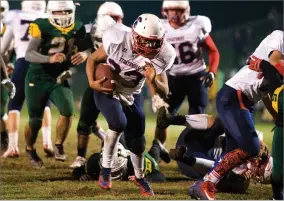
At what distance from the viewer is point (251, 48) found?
1583cm

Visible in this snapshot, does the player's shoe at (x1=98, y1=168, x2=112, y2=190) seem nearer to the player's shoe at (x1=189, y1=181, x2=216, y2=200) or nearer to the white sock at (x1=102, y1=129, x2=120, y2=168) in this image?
the white sock at (x1=102, y1=129, x2=120, y2=168)

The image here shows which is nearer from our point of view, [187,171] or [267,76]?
[267,76]

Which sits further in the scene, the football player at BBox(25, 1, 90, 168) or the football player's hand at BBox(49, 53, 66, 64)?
the football player at BBox(25, 1, 90, 168)

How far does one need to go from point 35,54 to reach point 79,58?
0.47 m

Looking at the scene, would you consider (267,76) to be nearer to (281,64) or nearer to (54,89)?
(281,64)

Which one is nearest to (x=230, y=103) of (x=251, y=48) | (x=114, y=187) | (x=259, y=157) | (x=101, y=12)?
(x=259, y=157)

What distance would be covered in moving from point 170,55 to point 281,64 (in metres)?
0.93

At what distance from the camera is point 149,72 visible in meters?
5.64

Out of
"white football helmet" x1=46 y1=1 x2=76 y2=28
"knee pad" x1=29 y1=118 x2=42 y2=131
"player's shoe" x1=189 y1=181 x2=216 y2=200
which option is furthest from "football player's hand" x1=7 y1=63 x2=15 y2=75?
"player's shoe" x1=189 y1=181 x2=216 y2=200

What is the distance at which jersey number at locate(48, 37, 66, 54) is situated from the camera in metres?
7.30

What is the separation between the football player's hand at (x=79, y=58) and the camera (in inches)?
272

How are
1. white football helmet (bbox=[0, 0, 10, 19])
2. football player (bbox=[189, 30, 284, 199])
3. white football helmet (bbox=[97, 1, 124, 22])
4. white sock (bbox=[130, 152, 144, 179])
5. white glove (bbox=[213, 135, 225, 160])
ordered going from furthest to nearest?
white football helmet (bbox=[0, 0, 10, 19]), white football helmet (bbox=[97, 1, 124, 22]), white glove (bbox=[213, 135, 225, 160]), white sock (bbox=[130, 152, 144, 179]), football player (bbox=[189, 30, 284, 199])

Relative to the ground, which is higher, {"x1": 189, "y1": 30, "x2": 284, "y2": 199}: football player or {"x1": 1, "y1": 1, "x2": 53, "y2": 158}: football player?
{"x1": 189, "y1": 30, "x2": 284, "y2": 199}: football player

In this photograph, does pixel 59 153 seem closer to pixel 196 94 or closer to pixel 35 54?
pixel 35 54
